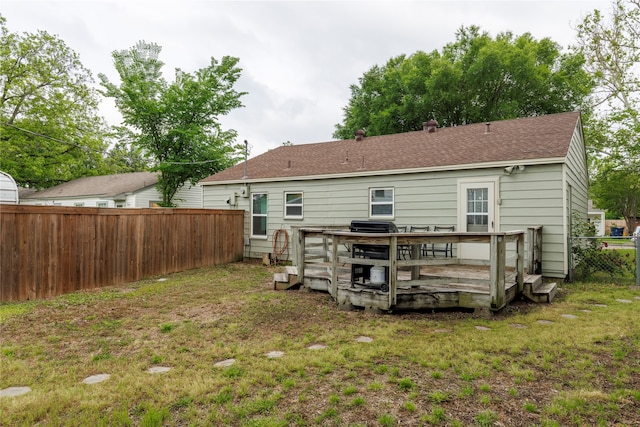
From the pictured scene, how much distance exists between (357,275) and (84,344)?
3631mm

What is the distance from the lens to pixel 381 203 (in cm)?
967

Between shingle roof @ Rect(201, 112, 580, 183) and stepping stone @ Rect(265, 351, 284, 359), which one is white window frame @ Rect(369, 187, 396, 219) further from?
stepping stone @ Rect(265, 351, 284, 359)

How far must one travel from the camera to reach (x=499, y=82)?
64.1 ft

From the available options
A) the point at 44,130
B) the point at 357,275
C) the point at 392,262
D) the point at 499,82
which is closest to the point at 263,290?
the point at 357,275

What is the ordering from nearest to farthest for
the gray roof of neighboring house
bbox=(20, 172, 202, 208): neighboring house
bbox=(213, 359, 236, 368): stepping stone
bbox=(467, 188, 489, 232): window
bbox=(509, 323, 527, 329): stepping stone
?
bbox=(213, 359, 236, 368): stepping stone → bbox=(509, 323, 527, 329): stepping stone → bbox=(467, 188, 489, 232): window → bbox=(20, 172, 202, 208): neighboring house → the gray roof of neighboring house

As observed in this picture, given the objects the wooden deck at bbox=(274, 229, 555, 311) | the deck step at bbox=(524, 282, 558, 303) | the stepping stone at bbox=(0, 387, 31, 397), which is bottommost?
the stepping stone at bbox=(0, 387, 31, 397)

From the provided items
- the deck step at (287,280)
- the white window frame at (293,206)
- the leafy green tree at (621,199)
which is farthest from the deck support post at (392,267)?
the leafy green tree at (621,199)

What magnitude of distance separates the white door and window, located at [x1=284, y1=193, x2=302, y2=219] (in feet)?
15.3

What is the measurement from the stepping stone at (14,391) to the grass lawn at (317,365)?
0.20ft

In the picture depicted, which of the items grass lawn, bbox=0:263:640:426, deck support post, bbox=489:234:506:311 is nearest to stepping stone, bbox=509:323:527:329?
grass lawn, bbox=0:263:640:426

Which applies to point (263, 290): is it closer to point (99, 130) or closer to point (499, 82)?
point (499, 82)

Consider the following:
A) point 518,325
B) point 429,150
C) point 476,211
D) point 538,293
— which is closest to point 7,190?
point 429,150

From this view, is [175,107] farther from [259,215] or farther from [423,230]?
[423,230]

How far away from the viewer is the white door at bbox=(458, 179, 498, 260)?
8.12 meters
